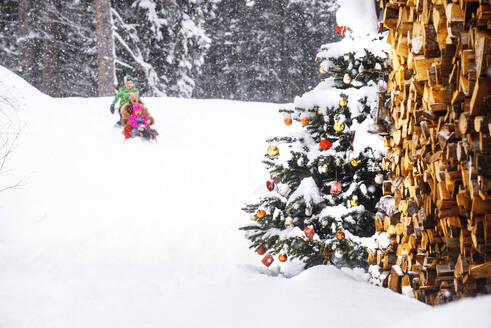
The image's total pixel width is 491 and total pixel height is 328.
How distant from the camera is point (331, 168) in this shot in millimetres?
4203

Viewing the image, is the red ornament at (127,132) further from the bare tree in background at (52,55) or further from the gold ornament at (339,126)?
the bare tree in background at (52,55)

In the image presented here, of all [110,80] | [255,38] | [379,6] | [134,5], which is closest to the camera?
[379,6]

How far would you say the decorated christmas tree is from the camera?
13.2 feet

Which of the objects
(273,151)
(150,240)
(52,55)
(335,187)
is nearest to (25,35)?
(52,55)

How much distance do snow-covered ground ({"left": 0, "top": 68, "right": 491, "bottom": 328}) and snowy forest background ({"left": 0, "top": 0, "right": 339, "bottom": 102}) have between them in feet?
26.3

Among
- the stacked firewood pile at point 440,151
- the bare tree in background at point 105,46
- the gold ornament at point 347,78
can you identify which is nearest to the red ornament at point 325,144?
the gold ornament at point 347,78

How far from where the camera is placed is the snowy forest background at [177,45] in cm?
1919

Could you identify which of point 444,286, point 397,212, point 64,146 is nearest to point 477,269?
point 444,286

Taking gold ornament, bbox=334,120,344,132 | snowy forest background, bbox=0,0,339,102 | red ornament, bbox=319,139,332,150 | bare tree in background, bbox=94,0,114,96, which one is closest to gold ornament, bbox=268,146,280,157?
red ornament, bbox=319,139,332,150

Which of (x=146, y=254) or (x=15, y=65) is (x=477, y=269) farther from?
(x=15, y=65)

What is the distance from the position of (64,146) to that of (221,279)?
6.00 metres

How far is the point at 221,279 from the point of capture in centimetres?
466

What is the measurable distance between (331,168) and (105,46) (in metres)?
13.6

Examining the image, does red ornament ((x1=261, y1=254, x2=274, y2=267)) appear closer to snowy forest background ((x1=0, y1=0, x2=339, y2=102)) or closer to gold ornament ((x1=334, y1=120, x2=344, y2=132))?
gold ornament ((x1=334, y1=120, x2=344, y2=132))
